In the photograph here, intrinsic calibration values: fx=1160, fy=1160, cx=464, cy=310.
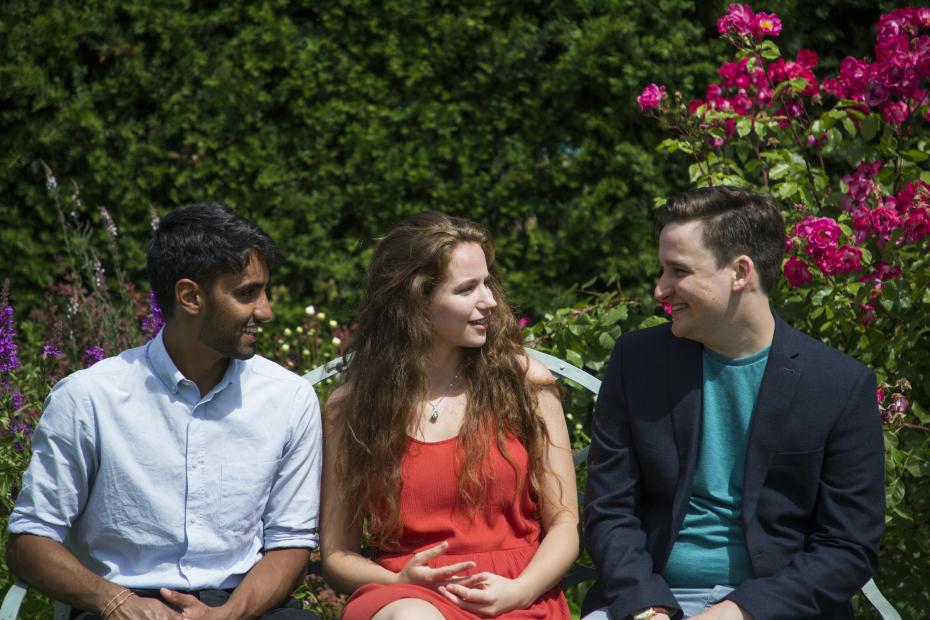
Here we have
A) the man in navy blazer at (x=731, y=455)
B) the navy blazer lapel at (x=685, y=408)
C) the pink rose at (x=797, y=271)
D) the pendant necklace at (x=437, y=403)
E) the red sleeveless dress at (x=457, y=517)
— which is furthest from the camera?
the pink rose at (x=797, y=271)

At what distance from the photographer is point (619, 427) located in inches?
126

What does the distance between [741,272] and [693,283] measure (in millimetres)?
136

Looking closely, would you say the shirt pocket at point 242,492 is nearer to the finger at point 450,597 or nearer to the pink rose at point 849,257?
the finger at point 450,597

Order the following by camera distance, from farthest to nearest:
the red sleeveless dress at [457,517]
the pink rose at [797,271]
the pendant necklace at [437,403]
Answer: the pink rose at [797,271] < the pendant necklace at [437,403] < the red sleeveless dress at [457,517]

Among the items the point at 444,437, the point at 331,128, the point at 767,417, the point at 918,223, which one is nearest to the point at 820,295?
the point at 918,223

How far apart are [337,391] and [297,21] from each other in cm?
310

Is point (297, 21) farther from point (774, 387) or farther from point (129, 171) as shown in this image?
point (774, 387)

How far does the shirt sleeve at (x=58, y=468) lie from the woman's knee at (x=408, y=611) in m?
0.86

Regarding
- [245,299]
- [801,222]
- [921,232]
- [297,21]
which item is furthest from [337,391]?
[297,21]

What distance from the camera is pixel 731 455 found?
3.11 metres

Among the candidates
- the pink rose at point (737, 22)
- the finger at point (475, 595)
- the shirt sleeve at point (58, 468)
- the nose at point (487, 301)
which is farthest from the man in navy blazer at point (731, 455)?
the shirt sleeve at point (58, 468)

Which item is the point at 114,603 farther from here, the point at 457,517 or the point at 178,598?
the point at 457,517

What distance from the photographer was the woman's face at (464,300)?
3256mm

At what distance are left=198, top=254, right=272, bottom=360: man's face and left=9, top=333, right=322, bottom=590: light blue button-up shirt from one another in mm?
125
